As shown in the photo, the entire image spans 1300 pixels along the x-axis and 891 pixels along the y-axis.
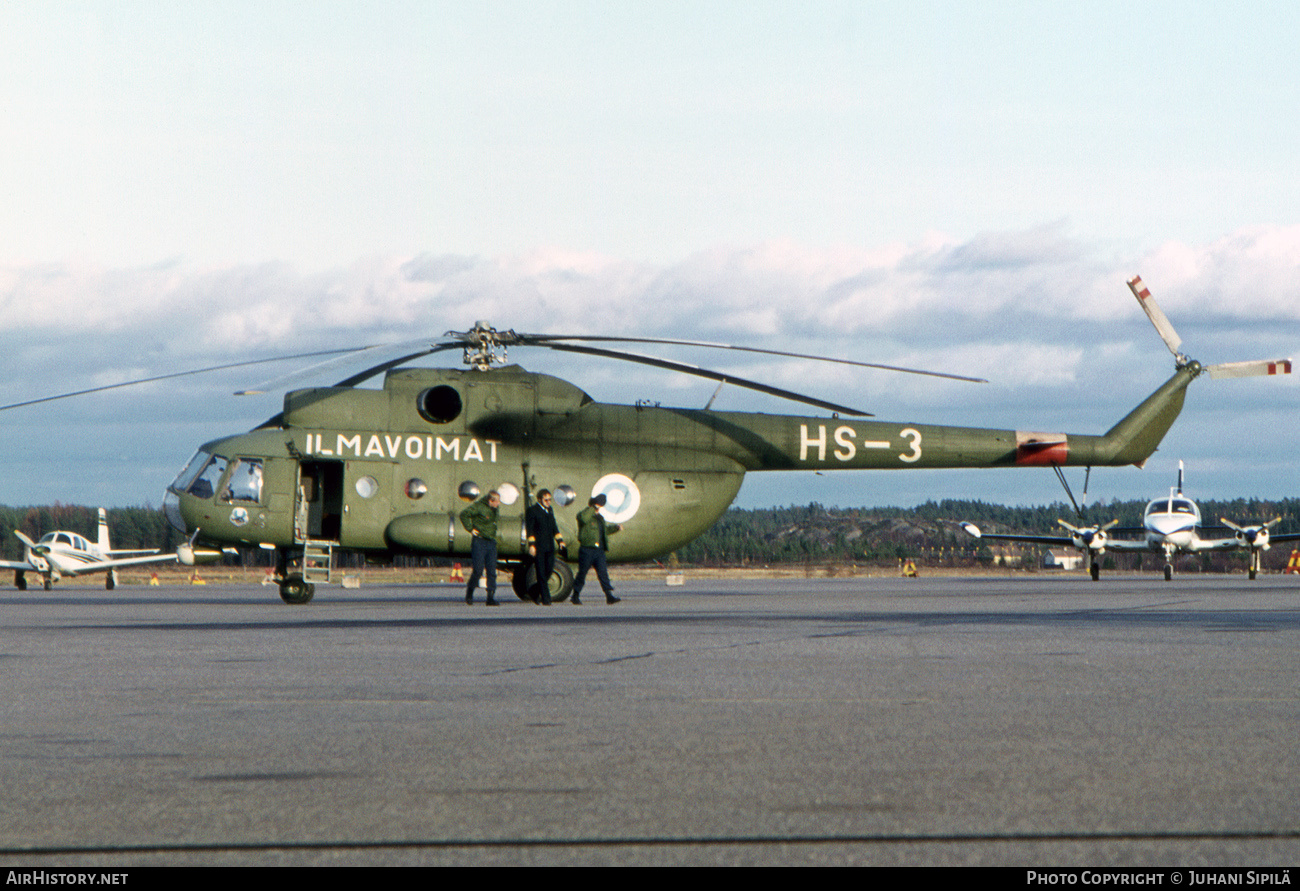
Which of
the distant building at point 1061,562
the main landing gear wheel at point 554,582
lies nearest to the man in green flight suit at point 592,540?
the main landing gear wheel at point 554,582

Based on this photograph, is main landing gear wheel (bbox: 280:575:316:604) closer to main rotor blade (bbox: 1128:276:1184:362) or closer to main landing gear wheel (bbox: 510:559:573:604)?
main landing gear wheel (bbox: 510:559:573:604)

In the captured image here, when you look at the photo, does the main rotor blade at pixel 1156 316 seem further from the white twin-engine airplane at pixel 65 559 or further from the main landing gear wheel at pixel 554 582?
the white twin-engine airplane at pixel 65 559

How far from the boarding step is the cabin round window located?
8.47ft

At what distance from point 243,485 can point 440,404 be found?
3.37m

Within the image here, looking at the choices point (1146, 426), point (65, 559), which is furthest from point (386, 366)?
point (65, 559)

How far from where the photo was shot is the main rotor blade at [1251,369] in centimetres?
2544

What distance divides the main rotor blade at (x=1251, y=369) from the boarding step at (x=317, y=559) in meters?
17.4

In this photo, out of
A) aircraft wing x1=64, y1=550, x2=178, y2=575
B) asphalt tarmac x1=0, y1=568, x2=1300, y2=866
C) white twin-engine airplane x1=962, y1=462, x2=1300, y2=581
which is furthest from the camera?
aircraft wing x1=64, y1=550, x2=178, y2=575

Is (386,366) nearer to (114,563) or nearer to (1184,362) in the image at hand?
(1184,362)

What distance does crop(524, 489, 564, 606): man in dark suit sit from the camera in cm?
1994

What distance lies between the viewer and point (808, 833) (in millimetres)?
3846

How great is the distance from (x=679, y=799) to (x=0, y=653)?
27.3 feet

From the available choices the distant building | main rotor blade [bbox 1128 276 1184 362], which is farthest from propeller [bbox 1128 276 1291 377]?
the distant building
